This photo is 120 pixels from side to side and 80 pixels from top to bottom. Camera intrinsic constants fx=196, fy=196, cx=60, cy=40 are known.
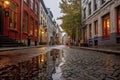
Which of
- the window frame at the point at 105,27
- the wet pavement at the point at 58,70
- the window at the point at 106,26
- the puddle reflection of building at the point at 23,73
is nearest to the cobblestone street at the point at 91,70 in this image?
the wet pavement at the point at 58,70

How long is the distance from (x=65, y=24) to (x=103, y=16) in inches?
612

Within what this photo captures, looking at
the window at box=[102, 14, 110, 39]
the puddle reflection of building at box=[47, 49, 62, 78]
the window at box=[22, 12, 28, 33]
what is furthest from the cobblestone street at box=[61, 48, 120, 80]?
the window at box=[22, 12, 28, 33]

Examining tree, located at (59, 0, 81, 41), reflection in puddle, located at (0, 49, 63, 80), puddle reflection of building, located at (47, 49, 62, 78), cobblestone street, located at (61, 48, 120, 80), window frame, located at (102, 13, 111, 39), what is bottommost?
cobblestone street, located at (61, 48, 120, 80)

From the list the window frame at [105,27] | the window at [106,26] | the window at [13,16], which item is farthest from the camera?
the window at [13,16]

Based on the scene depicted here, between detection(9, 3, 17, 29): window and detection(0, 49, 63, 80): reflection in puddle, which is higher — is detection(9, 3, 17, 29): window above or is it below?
above

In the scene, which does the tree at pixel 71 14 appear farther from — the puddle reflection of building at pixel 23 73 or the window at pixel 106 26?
the puddle reflection of building at pixel 23 73

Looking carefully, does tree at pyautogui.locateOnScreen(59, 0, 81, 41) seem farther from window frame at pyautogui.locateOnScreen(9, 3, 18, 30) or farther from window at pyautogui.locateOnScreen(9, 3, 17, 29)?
window at pyautogui.locateOnScreen(9, 3, 17, 29)

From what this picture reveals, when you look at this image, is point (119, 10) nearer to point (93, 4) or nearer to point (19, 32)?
point (93, 4)

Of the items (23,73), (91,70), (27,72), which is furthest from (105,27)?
(23,73)

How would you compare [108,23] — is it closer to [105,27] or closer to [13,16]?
[105,27]

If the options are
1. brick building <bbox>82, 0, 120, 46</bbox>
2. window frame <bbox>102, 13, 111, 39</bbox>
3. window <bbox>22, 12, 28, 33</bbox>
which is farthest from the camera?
window <bbox>22, 12, 28, 33</bbox>

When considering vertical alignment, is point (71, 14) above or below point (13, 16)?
above

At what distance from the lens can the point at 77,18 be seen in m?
36.1

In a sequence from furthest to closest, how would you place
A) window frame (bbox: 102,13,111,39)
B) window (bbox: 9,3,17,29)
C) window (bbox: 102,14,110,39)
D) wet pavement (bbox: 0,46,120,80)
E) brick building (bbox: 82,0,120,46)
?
window (bbox: 9,3,17,29) → window frame (bbox: 102,13,111,39) → window (bbox: 102,14,110,39) → brick building (bbox: 82,0,120,46) → wet pavement (bbox: 0,46,120,80)
